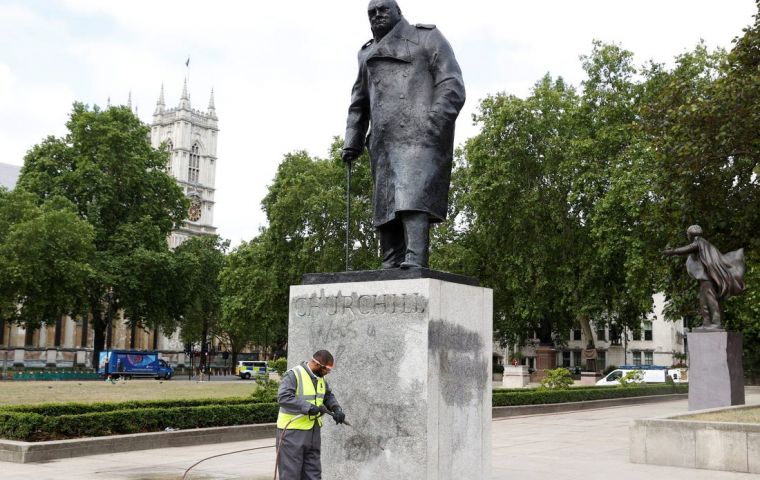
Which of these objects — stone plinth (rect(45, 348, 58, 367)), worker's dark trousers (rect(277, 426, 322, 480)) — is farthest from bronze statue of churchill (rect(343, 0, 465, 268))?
stone plinth (rect(45, 348, 58, 367))

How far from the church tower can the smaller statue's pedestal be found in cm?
10024

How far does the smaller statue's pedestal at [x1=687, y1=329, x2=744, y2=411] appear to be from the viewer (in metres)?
15.9

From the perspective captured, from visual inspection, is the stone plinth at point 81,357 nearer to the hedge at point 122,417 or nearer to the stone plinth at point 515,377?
the stone plinth at point 515,377

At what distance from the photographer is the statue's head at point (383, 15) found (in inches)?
314

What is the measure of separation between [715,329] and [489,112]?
27.8 meters

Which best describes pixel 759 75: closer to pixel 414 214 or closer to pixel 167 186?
pixel 414 214

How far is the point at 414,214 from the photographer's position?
7598 mm

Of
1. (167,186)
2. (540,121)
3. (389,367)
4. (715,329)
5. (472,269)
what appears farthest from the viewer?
(167,186)

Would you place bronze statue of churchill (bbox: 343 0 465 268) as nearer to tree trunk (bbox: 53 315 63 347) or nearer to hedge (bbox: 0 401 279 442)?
hedge (bbox: 0 401 279 442)

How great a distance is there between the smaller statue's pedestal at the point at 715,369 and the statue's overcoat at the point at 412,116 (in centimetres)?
1065

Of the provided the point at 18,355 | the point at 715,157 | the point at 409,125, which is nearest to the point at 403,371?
the point at 409,125

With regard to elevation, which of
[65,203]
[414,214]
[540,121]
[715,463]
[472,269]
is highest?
[540,121]

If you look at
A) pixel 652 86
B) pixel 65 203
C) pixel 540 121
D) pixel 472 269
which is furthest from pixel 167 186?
pixel 652 86

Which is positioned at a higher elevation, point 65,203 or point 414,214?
point 65,203
